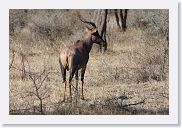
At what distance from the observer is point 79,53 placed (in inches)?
484

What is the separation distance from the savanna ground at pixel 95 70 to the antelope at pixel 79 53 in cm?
8

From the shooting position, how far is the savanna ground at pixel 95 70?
479 inches

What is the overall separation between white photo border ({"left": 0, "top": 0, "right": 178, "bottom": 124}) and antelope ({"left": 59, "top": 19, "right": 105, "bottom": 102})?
0.32 metres
